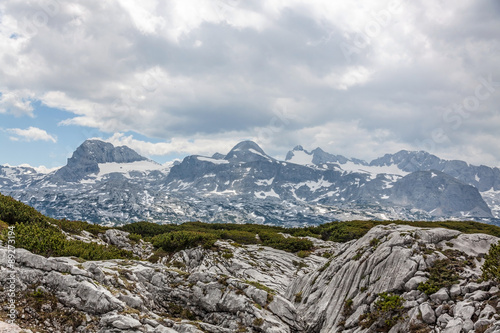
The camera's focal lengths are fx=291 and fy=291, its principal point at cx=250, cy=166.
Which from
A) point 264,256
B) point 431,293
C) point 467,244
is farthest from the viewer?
point 264,256

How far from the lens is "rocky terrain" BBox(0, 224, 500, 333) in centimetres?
1437

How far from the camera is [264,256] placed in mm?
34500

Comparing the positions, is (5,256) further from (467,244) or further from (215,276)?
(467,244)

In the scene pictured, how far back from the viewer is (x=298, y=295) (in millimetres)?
24172

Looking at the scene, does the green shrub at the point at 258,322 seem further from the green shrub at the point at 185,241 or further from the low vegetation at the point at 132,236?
the green shrub at the point at 185,241

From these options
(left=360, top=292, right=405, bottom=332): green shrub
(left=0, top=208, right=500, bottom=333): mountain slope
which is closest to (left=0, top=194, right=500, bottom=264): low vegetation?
(left=0, top=208, right=500, bottom=333): mountain slope

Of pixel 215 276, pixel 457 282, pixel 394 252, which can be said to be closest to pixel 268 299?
pixel 215 276

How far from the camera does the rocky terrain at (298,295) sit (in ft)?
47.1

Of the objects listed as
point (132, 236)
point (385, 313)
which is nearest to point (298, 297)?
point (385, 313)

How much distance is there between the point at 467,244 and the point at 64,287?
86.7 feet

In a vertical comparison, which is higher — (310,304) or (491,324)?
(491,324)

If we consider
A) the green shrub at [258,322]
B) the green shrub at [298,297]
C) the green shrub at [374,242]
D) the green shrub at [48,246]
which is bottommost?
the green shrub at [298,297]

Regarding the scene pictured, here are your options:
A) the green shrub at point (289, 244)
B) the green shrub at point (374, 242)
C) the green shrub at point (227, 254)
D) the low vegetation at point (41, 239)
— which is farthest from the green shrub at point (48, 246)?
the green shrub at point (374, 242)

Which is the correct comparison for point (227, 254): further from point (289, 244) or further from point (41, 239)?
point (41, 239)
